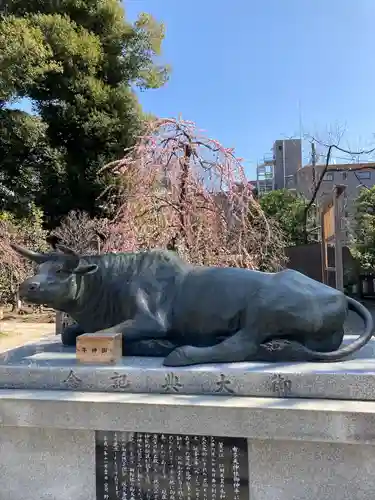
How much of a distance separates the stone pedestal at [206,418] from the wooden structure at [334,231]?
13.3 ft

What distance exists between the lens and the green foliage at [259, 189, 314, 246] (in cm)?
1884

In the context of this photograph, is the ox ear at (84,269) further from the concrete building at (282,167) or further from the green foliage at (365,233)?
the concrete building at (282,167)

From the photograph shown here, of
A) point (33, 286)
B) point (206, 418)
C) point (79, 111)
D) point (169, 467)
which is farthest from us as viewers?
point (79, 111)

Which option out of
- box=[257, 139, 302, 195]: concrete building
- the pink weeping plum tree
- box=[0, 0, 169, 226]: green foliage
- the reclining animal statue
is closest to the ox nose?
the reclining animal statue

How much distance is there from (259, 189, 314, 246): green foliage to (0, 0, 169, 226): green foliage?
7833mm

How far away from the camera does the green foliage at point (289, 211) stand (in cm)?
1884

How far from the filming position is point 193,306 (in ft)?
9.60

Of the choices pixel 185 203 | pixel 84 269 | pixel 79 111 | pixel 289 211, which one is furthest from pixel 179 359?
pixel 289 211

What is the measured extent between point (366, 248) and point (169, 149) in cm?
1244

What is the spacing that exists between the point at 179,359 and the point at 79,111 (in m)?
11.5

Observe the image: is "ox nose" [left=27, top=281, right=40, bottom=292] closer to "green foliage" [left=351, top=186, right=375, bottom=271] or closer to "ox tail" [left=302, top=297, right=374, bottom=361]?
"ox tail" [left=302, top=297, right=374, bottom=361]

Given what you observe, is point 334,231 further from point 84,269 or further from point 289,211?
Answer: point 289,211

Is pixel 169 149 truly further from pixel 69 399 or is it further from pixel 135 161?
pixel 69 399

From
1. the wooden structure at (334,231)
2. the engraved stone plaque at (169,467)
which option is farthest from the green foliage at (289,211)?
the engraved stone plaque at (169,467)
